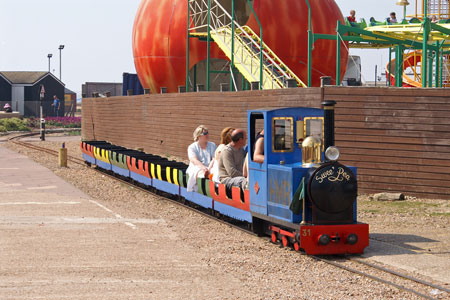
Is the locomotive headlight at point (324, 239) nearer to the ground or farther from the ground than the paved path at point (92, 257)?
farther from the ground

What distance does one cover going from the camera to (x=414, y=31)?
26609 mm

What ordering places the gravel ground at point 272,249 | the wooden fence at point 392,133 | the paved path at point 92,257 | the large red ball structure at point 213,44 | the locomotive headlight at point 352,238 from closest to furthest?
the paved path at point 92,257
the gravel ground at point 272,249
the locomotive headlight at point 352,238
the wooden fence at point 392,133
the large red ball structure at point 213,44

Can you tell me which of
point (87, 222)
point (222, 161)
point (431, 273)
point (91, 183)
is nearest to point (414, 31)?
point (91, 183)

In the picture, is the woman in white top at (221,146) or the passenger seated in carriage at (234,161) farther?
the woman in white top at (221,146)

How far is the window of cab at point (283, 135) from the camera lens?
40.2ft

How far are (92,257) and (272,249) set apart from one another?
2800 mm

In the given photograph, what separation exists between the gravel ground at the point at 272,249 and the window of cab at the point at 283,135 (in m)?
1.56

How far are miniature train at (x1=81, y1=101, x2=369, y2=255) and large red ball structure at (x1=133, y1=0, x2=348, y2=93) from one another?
24.2m

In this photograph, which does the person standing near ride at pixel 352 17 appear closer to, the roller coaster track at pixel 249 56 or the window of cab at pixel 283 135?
the roller coaster track at pixel 249 56

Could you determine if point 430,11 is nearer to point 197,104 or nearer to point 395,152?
point 197,104

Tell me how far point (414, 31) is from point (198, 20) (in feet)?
45.9

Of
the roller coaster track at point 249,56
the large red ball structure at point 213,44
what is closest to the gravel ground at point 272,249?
the roller coaster track at point 249,56

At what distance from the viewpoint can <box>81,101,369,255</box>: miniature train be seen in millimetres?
11258

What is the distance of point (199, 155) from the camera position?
668 inches
